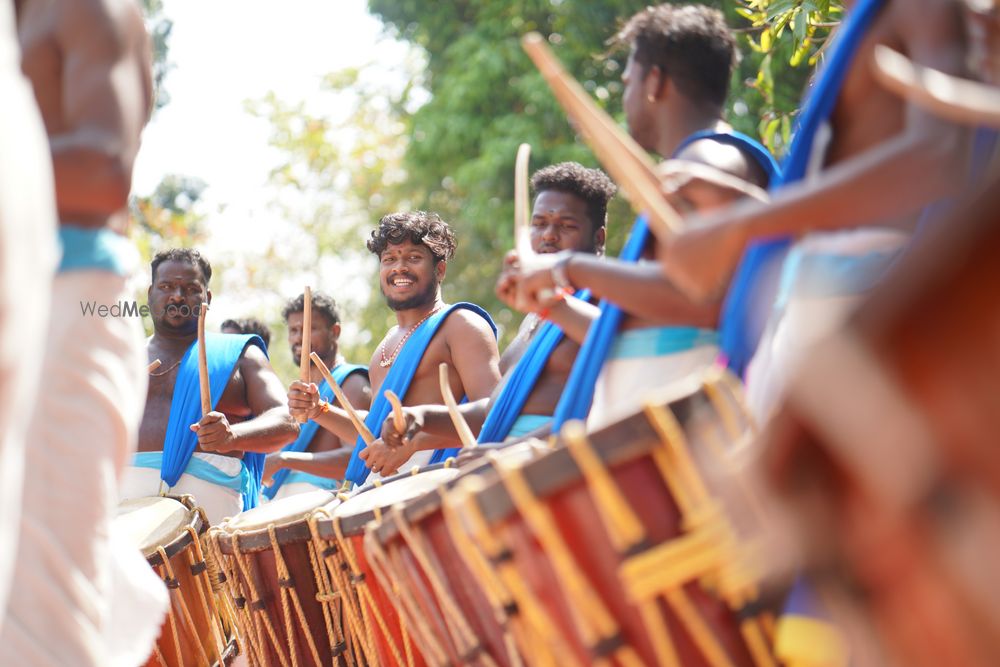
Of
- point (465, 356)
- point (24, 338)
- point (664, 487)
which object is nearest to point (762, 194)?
point (664, 487)

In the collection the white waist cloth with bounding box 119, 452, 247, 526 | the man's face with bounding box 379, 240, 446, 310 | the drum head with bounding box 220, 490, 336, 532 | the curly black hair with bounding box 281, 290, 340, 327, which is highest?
the curly black hair with bounding box 281, 290, 340, 327

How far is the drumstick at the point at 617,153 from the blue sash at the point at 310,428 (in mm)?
5010

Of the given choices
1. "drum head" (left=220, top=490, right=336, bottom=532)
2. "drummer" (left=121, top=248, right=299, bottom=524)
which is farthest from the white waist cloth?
"drum head" (left=220, top=490, right=336, bottom=532)

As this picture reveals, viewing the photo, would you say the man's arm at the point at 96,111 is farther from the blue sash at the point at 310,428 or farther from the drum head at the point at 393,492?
the blue sash at the point at 310,428

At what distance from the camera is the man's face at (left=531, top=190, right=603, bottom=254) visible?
482 centimetres

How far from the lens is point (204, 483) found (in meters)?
6.27

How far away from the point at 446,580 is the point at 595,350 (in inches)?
28.1

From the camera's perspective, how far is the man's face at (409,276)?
6.06 metres

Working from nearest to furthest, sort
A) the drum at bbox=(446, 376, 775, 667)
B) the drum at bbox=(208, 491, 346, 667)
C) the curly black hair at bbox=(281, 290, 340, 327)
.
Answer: the drum at bbox=(446, 376, 775, 667) < the drum at bbox=(208, 491, 346, 667) < the curly black hair at bbox=(281, 290, 340, 327)

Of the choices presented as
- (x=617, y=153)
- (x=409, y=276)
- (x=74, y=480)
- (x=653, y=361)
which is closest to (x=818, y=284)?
(x=617, y=153)

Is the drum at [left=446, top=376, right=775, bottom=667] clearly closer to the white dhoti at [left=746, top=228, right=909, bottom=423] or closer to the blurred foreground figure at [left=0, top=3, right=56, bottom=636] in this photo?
the white dhoti at [left=746, top=228, right=909, bottom=423]

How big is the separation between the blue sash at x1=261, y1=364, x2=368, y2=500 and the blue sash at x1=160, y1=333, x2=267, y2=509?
896mm

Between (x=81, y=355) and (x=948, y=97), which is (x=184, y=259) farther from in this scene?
(x=948, y=97)

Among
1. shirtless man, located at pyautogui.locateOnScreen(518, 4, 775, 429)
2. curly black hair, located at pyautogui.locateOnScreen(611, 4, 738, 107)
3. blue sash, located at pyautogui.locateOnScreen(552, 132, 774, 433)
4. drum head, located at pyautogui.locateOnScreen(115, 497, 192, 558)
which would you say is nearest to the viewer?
shirtless man, located at pyautogui.locateOnScreen(518, 4, 775, 429)
